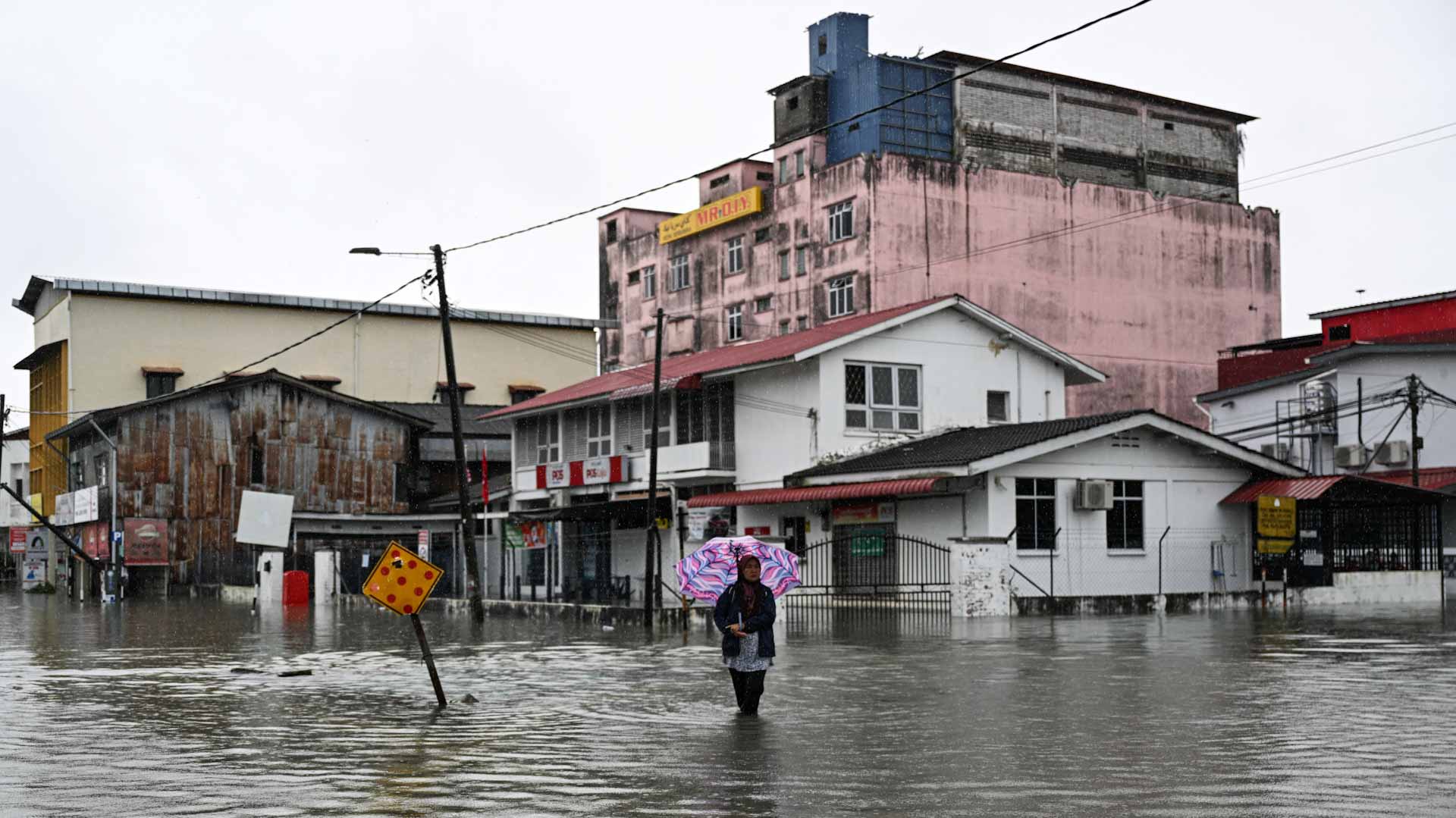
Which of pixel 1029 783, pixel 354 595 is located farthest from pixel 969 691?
pixel 354 595

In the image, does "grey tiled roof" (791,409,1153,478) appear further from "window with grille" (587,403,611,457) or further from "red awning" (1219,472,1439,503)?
"window with grille" (587,403,611,457)

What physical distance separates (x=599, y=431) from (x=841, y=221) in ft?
59.0

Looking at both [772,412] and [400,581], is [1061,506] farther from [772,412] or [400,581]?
[400,581]

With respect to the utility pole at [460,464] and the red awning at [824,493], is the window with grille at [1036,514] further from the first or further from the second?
the utility pole at [460,464]

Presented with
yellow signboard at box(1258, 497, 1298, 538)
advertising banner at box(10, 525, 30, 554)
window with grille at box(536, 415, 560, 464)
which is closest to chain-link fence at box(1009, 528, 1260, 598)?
yellow signboard at box(1258, 497, 1298, 538)

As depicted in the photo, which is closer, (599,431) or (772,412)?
(772,412)

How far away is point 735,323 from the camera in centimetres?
7244

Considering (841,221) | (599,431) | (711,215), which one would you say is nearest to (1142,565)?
(599,431)

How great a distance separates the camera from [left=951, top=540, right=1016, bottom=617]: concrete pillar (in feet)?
105

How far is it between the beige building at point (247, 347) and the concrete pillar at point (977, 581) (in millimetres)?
50990

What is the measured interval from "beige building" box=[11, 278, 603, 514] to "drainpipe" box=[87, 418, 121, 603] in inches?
491

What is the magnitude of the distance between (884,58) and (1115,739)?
55812 millimetres

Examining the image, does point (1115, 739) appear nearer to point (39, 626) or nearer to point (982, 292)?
point (39, 626)

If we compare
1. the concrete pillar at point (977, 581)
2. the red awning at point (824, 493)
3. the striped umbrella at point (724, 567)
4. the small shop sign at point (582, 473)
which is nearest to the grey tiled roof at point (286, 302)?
the small shop sign at point (582, 473)
